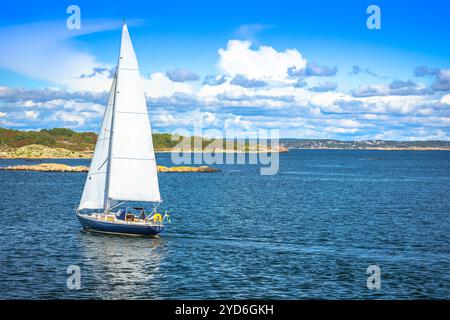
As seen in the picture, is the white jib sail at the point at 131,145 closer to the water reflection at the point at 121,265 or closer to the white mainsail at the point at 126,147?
the white mainsail at the point at 126,147

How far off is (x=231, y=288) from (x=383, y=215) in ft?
143

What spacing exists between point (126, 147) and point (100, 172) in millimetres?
3881

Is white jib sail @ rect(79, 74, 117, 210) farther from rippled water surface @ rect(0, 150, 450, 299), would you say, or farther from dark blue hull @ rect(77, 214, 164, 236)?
rippled water surface @ rect(0, 150, 450, 299)

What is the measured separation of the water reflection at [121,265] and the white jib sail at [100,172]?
323 cm

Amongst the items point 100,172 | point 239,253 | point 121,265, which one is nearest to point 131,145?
point 100,172

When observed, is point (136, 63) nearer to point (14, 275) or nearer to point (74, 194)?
point (14, 275)

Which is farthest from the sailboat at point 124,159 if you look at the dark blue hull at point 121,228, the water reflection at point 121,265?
the water reflection at point 121,265

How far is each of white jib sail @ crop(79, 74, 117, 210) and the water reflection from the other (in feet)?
10.6

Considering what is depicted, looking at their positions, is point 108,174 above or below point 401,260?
above

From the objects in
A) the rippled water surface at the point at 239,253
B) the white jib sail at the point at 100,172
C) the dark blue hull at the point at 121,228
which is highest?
the white jib sail at the point at 100,172

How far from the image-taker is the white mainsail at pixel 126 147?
52.9m

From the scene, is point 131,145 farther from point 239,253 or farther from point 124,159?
point 239,253
